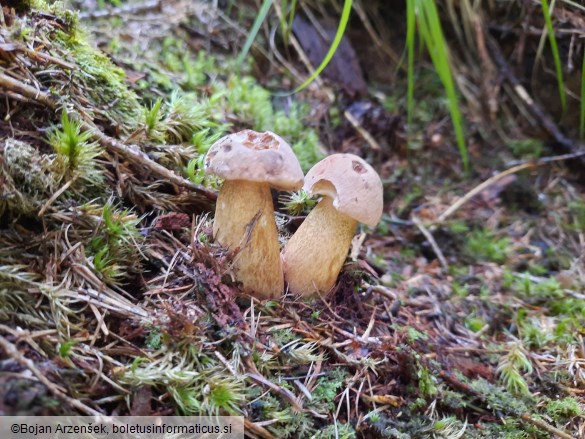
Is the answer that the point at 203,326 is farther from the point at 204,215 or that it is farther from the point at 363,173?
the point at 363,173

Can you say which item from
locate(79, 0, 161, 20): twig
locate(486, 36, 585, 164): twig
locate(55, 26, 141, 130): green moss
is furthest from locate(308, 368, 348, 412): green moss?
locate(486, 36, 585, 164): twig

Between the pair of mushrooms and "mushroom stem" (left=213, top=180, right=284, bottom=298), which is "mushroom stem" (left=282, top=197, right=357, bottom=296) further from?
"mushroom stem" (left=213, top=180, right=284, bottom=298)

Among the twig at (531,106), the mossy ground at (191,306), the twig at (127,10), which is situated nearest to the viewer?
the mossy ground at (191,306)

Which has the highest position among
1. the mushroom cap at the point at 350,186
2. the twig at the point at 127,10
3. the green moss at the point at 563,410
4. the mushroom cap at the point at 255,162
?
the twig at the point at 127,10

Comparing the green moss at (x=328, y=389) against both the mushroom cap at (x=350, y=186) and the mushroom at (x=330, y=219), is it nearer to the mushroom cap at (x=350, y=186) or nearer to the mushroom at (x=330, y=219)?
the mushroom at (x=330, y=219)

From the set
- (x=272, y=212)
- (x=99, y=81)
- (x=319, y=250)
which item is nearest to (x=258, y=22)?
(x=99, y=81)

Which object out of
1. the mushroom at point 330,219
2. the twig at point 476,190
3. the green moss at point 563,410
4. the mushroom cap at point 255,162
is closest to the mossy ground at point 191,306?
the green moss at point 563,410

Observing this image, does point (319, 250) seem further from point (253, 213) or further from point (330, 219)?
A: point (253, 213)
